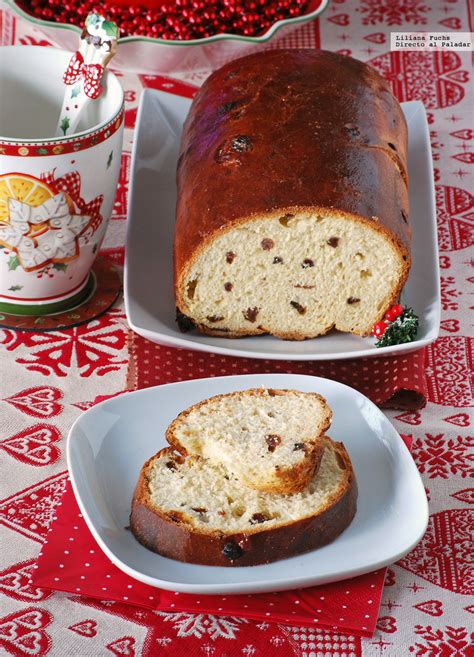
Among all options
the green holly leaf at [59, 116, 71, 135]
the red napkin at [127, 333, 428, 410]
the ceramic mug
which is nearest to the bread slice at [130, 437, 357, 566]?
the red napkin at [127, 333, 428, 410]

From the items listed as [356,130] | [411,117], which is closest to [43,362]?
[356,130]

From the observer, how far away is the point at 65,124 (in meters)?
2.67

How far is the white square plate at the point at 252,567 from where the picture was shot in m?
1.88

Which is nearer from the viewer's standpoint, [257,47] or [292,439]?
[292,439]

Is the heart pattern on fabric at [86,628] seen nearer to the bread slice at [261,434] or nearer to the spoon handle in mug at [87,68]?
the bread slice at [261,434]

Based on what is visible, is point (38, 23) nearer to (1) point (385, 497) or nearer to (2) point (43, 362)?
(2) point (43, 362)

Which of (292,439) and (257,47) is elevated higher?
(257,47)

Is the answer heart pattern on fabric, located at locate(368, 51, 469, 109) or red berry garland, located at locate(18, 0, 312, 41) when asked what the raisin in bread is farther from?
heart pattern on fabric, located at locate(368, 51, 469, 109)

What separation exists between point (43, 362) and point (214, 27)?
4.80 feet

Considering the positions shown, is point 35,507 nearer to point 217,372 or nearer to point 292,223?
point 217,372

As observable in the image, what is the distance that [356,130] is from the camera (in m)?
2.75

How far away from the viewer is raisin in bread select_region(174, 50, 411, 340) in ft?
8.25

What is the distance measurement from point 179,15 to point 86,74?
92 cm

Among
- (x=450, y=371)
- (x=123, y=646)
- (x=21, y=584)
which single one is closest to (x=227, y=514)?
(x=123, y=646)
